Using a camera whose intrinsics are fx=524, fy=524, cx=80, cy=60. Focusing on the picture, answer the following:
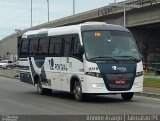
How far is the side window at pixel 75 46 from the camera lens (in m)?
19.5

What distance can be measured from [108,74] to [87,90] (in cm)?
94

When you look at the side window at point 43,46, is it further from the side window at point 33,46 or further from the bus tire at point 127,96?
the bus tire at point 127,96

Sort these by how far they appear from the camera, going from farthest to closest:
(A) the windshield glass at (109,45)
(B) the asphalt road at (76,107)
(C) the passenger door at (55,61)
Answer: (C) the passenger door at (55,61) → (A) the windshield glass at (109,45) → (B) the asphalt road at (76,107)

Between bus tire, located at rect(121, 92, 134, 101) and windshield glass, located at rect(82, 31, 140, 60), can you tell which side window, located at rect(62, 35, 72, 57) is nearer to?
windshield glass, located at rect(82, 31, 140, 60)

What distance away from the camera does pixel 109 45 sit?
19328mm

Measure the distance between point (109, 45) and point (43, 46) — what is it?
489 cm

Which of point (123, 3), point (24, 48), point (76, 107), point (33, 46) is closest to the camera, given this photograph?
point (76, 107)


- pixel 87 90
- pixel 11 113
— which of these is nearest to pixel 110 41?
pixel 87 90

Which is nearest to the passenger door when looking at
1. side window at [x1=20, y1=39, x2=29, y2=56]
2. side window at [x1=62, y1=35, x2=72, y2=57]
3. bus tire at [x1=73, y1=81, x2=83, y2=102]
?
side window at [x1=62, y1=35, x2=72, y2=57]

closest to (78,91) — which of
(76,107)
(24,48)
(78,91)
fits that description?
(78,91)

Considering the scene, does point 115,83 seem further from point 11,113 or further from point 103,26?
point 11,113

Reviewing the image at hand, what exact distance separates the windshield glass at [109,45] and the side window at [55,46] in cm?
223

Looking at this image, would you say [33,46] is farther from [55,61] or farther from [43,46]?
[55,61]

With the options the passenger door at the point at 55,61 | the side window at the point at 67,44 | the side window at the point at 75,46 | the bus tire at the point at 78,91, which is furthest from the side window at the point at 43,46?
the bus tire at the point at 78,91
